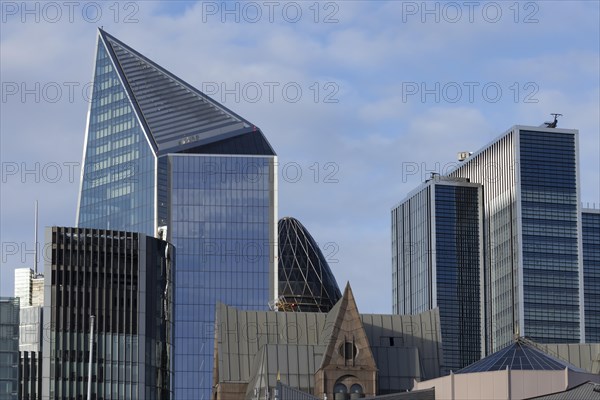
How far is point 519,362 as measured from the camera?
17512cm

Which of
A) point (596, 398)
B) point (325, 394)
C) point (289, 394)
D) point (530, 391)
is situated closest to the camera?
point (596, 398)

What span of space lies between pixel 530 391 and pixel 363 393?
114 feet

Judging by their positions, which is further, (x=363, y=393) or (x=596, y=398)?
(x=363, y=393)

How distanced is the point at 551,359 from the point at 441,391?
11945 millimetres

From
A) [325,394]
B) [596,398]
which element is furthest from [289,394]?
[596,398]

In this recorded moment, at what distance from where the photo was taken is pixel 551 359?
17712 centimetres

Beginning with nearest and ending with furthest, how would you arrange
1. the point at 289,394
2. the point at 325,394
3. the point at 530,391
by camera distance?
the point at 530,391, the point at 289,394, the point at 325,394

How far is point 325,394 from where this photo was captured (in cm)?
19700

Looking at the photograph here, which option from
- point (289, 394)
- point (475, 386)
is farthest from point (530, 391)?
point (289, 394)

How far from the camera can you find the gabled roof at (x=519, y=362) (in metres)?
174

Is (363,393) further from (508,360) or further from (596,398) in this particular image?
(596,398)

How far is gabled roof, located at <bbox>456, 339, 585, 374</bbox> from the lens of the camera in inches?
6836

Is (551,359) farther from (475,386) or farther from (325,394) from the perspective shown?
(325,394)

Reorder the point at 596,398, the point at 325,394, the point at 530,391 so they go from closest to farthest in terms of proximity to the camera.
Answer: the point at 596,398, the point at 530,391, the point at 325,394
